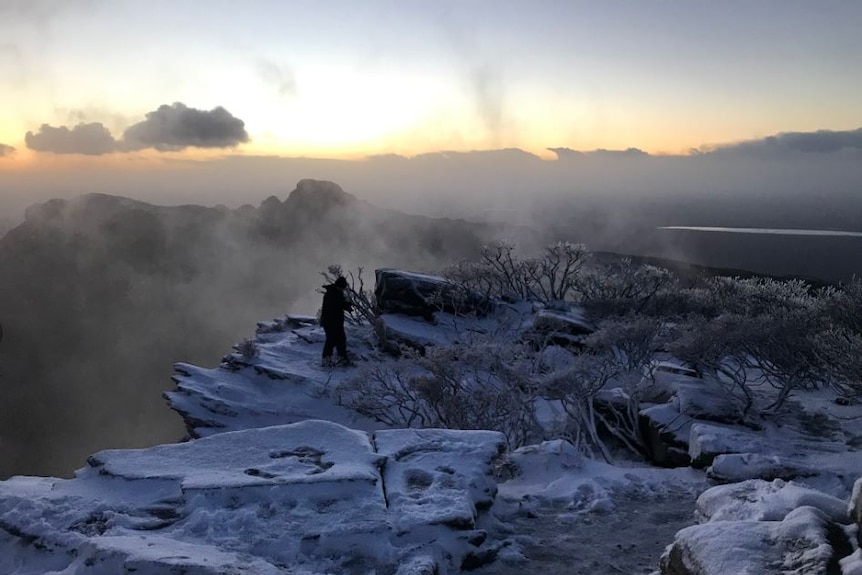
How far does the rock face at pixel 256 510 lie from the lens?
15.9 ft

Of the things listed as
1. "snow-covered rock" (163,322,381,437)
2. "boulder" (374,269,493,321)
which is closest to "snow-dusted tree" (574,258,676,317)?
"boulder" (374,269,493,321)

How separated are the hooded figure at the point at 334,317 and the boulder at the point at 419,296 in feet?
15.6

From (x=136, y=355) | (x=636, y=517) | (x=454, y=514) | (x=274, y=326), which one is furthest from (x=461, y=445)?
(x=136, y=355)

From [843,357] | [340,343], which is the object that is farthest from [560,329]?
[843,357]

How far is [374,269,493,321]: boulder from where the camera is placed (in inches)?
947

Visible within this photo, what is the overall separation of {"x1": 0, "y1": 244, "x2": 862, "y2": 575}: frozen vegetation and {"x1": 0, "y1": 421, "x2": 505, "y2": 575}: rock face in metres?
0.02

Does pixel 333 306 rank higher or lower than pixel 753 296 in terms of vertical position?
higher

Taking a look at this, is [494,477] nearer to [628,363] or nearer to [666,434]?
[666,434]

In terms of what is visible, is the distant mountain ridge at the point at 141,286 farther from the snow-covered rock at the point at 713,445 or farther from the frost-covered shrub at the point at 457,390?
the snow-covered rock at the point at 713,445

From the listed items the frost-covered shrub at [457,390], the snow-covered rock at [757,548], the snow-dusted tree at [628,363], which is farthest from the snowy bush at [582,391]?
the snow-covered rock at [757,548]

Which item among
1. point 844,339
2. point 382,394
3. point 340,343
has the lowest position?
point 382,394

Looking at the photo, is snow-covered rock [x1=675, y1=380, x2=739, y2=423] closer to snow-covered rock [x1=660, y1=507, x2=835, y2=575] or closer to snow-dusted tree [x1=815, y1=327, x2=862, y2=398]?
snow-dusted tree [x1=815, y1=327, x2=862, y2=398]

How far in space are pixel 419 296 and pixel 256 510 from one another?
1878cm

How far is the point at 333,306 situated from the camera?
18219 millimetres
